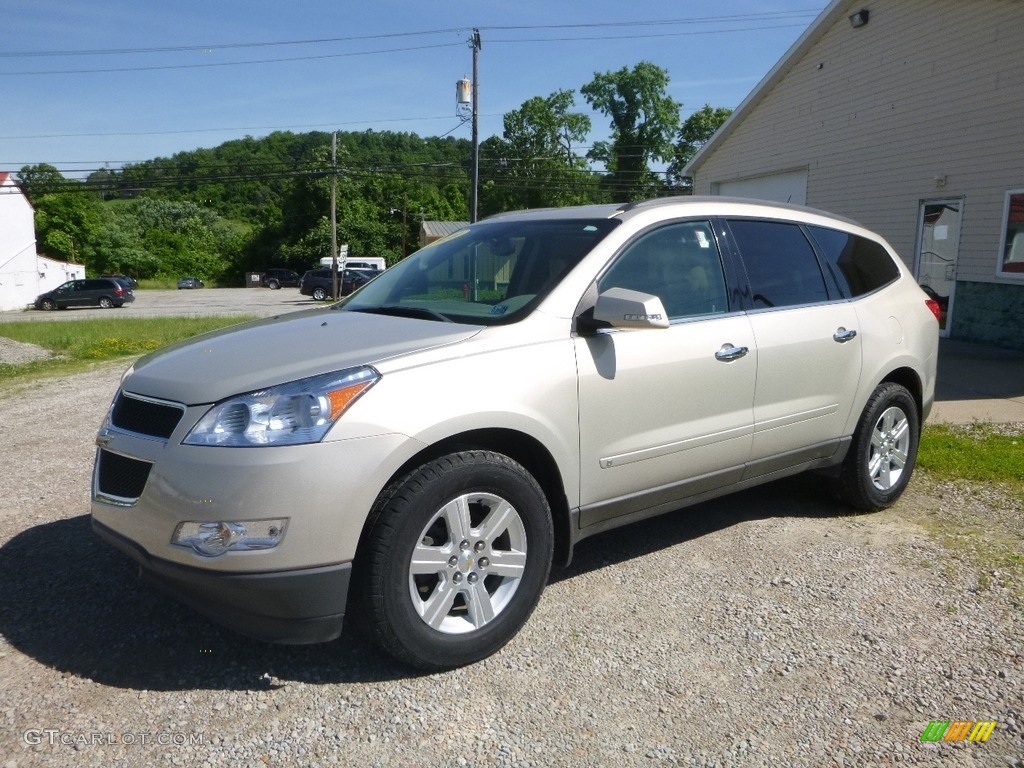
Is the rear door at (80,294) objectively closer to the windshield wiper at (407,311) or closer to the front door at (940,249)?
the front door at (940,249)

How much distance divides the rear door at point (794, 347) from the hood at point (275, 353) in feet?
5.46

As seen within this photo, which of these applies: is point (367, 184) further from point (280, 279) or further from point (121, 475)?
point (121, 475)

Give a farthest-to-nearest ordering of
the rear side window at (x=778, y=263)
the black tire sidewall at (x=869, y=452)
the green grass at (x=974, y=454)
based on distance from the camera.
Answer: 1. the green grass at (x=974, y=454)
2. the black tire sidewall at (x=869, y=452)
3. the rear side window at (x=778, y=263)

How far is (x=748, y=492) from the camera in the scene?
18.1ft

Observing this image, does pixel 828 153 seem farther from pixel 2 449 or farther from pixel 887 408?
pixel 2 449

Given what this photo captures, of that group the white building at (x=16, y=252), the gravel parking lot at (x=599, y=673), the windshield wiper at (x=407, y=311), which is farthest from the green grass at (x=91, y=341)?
the white building at (x=16, y=252)

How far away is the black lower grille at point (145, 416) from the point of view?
2.98 meters

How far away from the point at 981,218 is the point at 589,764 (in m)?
13.0

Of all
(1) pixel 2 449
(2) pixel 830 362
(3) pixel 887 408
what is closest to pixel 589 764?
(2) pixel 830 362

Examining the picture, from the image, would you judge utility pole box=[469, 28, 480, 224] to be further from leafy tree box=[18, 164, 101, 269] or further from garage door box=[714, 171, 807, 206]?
leafy tree box=[18, 164, 101, 269]

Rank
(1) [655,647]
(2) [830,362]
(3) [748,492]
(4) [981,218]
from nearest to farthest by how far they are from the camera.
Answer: (1) [655,647]
(2) [830,362]
(3) [748,492]
(4) [981,218]

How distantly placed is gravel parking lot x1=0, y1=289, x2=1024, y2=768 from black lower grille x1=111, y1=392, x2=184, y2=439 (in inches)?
35.7

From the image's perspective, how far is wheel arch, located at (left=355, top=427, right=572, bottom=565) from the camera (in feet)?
9.83

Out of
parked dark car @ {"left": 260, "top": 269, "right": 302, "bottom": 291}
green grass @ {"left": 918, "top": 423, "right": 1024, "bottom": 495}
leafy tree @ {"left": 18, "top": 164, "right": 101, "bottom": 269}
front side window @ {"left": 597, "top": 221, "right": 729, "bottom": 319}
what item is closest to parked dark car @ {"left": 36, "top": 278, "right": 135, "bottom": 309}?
parked dark car @ {"left": 260, "top": 269, "right": 302, "bottom": 291}
